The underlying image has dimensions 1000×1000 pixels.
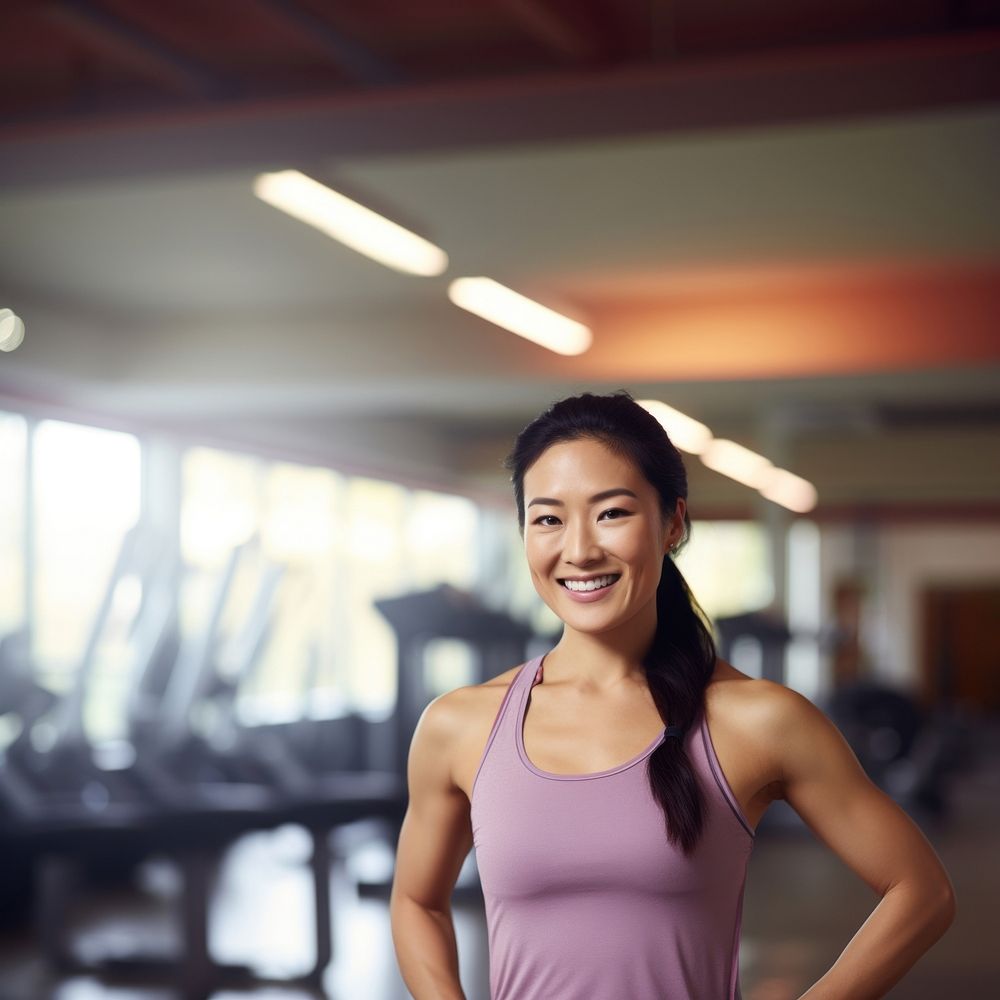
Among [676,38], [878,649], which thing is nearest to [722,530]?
[878,649]

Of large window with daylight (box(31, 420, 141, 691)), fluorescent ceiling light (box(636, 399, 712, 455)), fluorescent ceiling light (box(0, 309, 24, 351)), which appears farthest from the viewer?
fluorescent ceiling light (box(636, 399, 712, 455))

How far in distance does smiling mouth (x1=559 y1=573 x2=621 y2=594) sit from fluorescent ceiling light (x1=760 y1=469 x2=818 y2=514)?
784 cm

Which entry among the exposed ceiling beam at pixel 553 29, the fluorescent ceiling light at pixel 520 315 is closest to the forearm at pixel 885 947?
the exposed ceiling beam at pixel 553 29

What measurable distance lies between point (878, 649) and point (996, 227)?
1140 centimetres

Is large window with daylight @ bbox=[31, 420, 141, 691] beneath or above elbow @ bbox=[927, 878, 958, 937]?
above

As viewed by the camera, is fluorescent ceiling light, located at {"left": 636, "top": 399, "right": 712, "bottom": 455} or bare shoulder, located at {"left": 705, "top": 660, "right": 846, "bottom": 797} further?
fluorescent ceiling light, located at {"left": 636, "top": 399, "right": 712, "bottom": 455}

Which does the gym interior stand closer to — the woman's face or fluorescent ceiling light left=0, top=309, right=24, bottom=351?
fluorescent ceiling light left=0, top=309, right=24, bottom=351

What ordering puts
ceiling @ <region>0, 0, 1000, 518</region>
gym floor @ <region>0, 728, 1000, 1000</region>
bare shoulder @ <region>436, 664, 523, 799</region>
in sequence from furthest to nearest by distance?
1. gym floor @ <region>0, 728, 1000, 1000</region>
2. ceiling @ <region>0, 0, 1000, 518</region>
3. bare shoulder @ <region>436, 664, 523, 799</region>

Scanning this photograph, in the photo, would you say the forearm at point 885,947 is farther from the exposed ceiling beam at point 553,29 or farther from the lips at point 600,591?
the exposed ceiling beam at point 553,29

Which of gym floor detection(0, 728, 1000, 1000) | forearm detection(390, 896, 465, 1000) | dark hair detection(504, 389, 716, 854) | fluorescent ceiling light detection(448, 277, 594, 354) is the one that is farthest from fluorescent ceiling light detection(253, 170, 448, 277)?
forearm detection(390, 896, 465, 1000)

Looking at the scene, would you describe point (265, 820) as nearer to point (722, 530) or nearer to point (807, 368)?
point (807, 368)

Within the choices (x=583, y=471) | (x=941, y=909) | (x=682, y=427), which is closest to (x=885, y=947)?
(x=941, y=909)

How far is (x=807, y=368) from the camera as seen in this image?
6000mm

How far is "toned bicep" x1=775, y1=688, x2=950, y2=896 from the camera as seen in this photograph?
1.08m
